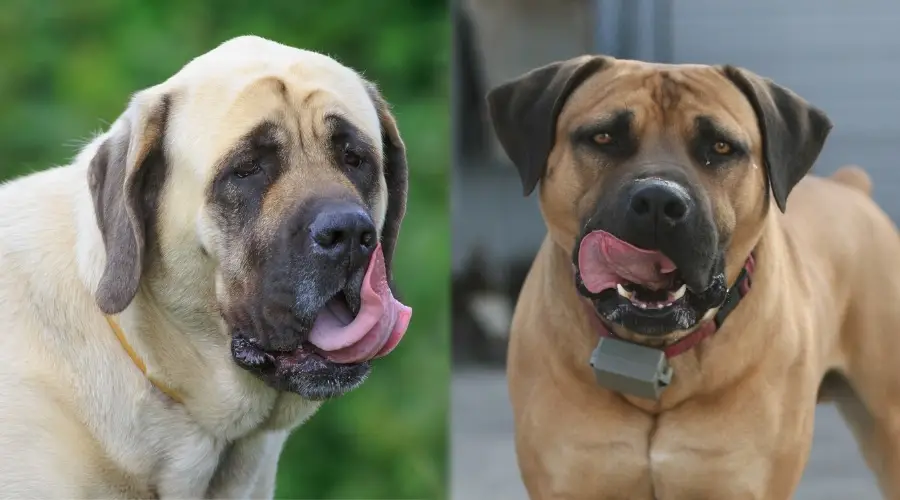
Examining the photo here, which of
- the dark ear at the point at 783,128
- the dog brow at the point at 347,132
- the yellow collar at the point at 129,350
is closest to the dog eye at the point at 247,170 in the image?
the dog brow at the point at 347,132

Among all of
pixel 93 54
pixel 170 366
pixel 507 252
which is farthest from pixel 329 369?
pixel 93 54

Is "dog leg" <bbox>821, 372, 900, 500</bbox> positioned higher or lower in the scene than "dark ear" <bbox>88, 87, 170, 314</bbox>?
lower

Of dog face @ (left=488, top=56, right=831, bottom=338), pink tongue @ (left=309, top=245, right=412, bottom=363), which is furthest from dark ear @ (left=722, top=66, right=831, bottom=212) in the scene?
pink tongue @ (left=309, top=245, right=412, bottom=363)

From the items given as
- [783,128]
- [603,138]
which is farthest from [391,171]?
[783,128]

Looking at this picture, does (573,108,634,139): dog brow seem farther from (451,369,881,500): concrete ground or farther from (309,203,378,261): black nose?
(451,369,881,500): concrete ground

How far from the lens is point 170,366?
7.04 ft

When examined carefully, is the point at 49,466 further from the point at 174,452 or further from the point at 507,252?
the point at 507,252

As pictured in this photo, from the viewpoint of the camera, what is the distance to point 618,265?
7.04 ft

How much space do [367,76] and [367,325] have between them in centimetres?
132

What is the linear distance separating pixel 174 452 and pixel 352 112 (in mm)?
738

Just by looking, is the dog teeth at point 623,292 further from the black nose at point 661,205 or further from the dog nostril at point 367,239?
the dog nostril at point 367,239

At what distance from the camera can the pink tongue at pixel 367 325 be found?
6.07 ft

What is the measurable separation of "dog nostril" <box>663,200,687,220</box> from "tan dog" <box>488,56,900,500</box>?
0.09ft

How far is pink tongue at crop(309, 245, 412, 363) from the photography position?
1.85m
